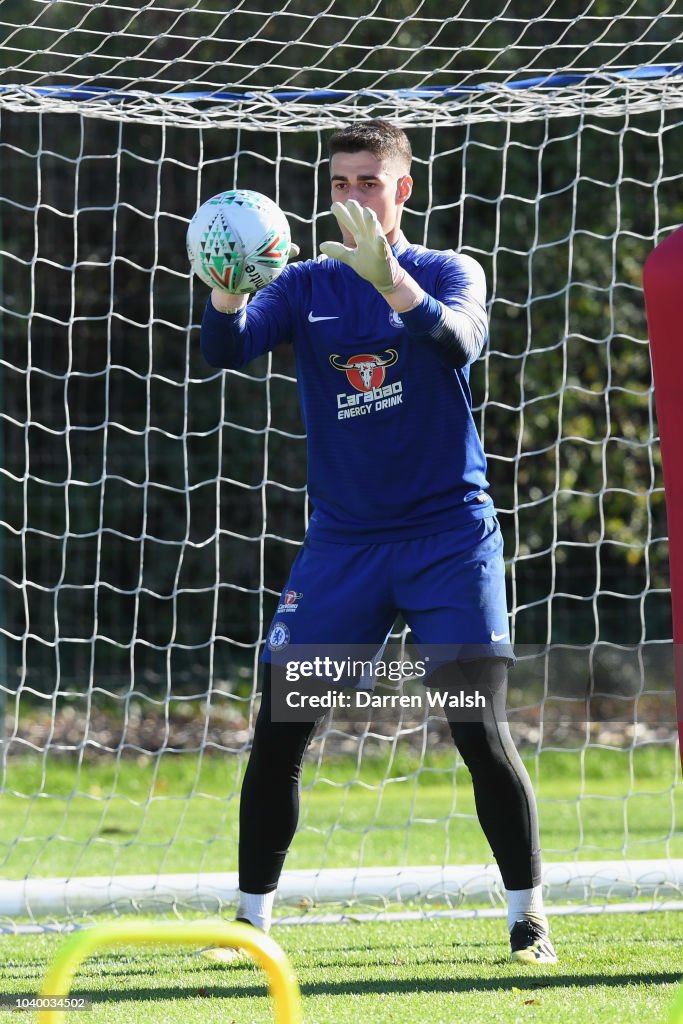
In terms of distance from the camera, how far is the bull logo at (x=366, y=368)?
10.8 ft

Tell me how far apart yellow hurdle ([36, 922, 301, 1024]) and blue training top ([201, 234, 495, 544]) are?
1.65 m

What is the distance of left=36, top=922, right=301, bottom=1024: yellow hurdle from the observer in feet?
5.39

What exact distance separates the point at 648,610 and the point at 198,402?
3.05 meters

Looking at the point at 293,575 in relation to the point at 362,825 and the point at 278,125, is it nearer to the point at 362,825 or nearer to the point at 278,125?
the point at 278,125

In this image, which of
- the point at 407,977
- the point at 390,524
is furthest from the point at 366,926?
the point at 390,524

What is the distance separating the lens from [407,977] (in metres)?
3.15

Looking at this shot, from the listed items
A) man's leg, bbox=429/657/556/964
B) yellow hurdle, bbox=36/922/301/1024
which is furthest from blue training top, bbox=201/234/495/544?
yellow hurdle, bbox=36/922/301/1024

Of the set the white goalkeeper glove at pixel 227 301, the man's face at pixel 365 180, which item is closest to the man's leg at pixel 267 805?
the white goalkeeper glove at pixel 227 301

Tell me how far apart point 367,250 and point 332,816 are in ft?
11.8

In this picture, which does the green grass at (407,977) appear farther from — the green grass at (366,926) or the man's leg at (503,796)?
the man's leg at (503,796)

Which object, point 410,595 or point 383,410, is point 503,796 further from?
point 383,410

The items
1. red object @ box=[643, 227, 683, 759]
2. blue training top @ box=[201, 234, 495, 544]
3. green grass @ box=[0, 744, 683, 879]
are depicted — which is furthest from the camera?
green grass @ box=[0, 744, 683, 879]

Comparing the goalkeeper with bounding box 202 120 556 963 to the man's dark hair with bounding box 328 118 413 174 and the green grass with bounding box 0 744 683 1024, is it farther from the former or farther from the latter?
the green grass with bounding box 0 744 683 1024

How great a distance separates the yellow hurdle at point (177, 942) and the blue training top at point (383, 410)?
165 centimetres
